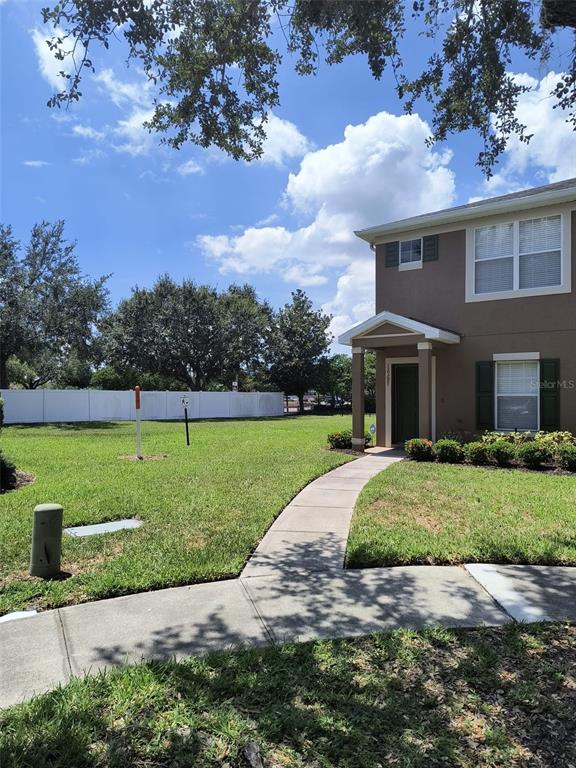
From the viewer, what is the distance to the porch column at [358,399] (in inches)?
512

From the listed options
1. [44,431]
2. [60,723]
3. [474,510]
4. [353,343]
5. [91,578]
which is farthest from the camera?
[44,431]

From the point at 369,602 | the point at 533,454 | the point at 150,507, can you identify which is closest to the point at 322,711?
the point at 369,602

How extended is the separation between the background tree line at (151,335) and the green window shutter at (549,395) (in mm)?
19224

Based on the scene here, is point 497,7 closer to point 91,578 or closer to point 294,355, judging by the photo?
point 91,578

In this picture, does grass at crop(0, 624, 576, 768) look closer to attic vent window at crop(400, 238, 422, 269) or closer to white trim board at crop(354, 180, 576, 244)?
white trim board at crop(354, 180, 576, 244)

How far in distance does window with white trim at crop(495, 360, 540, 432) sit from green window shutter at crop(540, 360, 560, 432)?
0.47 ft

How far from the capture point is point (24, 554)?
5109mm

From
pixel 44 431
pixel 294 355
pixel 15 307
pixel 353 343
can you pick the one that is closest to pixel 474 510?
pixel 353 343

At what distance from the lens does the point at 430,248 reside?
13.0m

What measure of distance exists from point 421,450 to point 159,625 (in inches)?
334

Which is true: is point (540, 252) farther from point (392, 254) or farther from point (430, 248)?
point (392, 254)

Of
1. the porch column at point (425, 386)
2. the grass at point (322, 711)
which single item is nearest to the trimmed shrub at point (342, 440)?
the porch column at point (425, 386)

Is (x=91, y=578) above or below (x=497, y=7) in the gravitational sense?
below

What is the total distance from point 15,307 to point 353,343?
15.5 m
